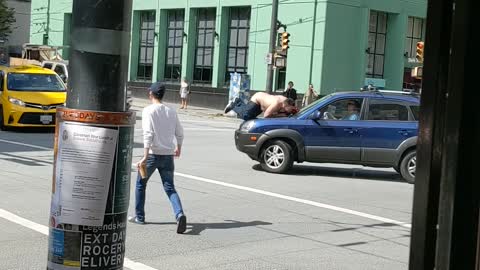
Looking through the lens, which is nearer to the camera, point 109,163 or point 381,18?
point 109,163

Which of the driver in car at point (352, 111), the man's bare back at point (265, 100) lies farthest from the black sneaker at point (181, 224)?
the man's bare back at point (265, 100)

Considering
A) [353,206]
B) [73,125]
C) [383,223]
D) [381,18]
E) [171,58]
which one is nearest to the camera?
[73,125]

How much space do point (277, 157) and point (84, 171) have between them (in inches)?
411

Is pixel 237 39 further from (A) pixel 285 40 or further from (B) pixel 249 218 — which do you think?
(B) pixel 249 218

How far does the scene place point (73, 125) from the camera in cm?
310

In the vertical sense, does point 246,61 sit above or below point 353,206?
above

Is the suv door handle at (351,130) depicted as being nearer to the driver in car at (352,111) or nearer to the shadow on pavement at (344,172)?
the driver in car at (352,111)

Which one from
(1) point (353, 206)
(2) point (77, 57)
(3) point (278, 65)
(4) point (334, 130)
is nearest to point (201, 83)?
(3) point (278, 65)

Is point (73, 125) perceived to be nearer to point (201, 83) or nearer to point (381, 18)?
point (381, 18)

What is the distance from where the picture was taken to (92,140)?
3082mm

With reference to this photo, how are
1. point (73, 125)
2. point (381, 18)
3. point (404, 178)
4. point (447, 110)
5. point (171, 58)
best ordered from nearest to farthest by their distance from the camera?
1. point (447, 110)
2. point (73, 125)
3. point (404, 178)
4. point (381, 18)
5. point (171, 58)

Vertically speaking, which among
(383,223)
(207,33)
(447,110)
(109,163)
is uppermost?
(207,33)

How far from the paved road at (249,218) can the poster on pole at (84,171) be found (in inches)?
129

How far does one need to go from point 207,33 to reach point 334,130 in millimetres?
27428
